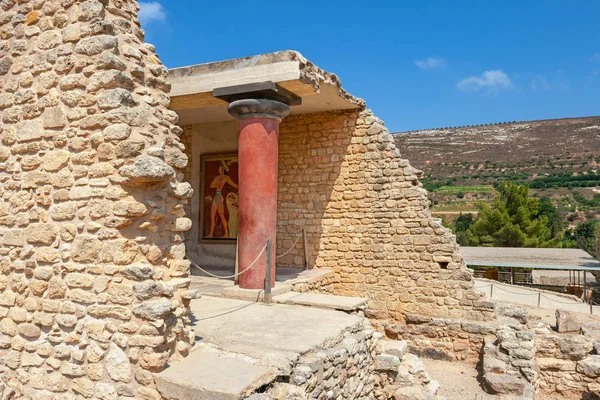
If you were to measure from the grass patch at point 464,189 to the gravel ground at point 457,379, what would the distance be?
146 ft

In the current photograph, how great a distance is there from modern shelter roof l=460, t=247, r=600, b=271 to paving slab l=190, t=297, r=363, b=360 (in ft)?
32.6

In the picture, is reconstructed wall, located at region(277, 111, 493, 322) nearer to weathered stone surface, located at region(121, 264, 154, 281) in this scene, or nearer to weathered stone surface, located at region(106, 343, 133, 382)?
weathered stone surface, located at region(121, 264, 154, 281)

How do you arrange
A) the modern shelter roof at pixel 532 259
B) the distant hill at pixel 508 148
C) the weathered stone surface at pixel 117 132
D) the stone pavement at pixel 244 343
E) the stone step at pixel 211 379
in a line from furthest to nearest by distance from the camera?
the distant hill at pixel 508 148 < the modern shelter roof at pixel 532 259 < the weathered stone surface at pixel 117 132 < the stone pavement at pixel 244 343 < the stone step at pixel 211 379

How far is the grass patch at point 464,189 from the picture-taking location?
49406mm

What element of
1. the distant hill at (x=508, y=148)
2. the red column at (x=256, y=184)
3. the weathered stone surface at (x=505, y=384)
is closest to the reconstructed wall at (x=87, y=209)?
the red column at (x=256, y=184)

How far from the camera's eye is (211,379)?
338 cm

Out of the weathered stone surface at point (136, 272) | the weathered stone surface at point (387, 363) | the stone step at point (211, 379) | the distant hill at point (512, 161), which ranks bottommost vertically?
the weathered stone surface at point (387, 363)

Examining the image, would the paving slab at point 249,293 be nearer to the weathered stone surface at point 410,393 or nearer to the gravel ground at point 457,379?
the weathered stone surface at point 410,393

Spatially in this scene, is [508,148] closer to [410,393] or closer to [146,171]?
[410,393]

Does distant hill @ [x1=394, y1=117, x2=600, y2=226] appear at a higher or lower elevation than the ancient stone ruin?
higher

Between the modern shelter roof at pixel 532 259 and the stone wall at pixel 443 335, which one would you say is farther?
the modern shelter roof at pixel 532 259

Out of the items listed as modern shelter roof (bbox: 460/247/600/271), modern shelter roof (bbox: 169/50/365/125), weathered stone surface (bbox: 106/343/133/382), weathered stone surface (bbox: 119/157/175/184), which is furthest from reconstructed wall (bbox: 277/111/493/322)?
modern shelter roof (bbox: 460/247/600/271)

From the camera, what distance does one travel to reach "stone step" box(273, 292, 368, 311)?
629 cm

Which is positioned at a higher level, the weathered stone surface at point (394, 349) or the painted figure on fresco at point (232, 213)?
the painted figure on fresco at point (232, 213)
